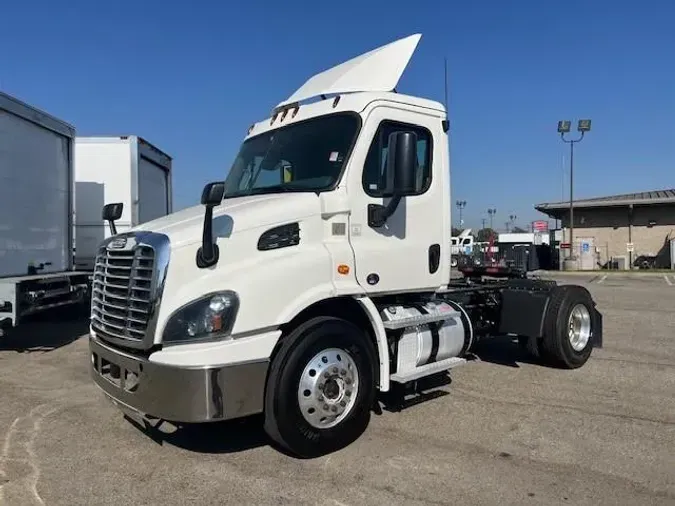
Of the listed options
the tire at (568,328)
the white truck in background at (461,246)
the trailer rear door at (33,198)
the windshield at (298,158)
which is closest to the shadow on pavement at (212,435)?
the windshield at (298,158)

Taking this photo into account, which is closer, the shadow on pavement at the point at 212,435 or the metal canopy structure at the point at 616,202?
the shadow on pavement at the point at 212,435

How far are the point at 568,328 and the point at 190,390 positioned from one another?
5.15 metres

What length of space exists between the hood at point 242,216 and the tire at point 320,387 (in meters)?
0.84

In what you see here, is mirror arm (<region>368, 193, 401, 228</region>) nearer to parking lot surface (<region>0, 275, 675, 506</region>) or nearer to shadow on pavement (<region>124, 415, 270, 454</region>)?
parking lot surface (<region>0, 275, 675, 506</region>)

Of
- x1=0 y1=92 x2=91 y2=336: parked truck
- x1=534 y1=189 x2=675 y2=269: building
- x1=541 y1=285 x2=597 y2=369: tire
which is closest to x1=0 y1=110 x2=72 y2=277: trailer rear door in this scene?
x1=0 y1=92 x2=91 y2=336: parked truck

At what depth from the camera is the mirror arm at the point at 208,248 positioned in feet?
13.7

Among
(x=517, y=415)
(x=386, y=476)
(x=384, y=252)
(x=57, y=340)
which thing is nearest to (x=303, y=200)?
(x=384, y=252)

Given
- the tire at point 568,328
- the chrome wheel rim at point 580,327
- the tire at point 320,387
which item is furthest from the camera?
the chrome wheel rim at point 580,327

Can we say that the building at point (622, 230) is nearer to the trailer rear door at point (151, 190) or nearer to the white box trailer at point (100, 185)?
the trailer rear door at point (151, 190)

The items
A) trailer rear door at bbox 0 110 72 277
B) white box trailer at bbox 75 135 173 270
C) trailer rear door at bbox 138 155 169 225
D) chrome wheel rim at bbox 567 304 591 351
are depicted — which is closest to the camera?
chrome wheel rim at bbox 567 304 591 351

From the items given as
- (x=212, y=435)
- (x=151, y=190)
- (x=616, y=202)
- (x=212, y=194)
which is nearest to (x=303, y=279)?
(x=212, y=194)

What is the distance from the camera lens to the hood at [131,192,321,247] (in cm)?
439

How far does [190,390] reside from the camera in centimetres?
405

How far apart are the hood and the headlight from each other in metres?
0.47
